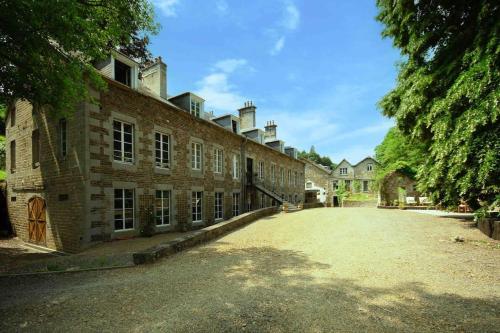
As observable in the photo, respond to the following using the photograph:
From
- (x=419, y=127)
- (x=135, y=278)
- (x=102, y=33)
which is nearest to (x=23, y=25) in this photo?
(x=102, y=33)

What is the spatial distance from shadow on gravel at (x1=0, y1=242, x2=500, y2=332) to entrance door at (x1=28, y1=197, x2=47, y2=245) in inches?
306

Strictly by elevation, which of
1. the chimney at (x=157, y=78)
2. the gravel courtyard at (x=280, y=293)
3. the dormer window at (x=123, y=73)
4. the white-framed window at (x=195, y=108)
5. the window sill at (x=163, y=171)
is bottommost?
the gravel courtyard at (x=280, y=293)

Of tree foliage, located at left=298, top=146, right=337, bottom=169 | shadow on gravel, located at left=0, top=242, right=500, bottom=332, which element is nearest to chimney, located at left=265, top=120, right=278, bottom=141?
shadow on gravel, located at left=0, top=242, right=500, bottom=332

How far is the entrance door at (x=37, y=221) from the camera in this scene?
483 inches

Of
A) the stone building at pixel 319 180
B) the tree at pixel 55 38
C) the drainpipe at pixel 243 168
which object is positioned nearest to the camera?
the tree at pixel 55 38

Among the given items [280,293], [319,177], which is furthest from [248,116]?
[319,177]

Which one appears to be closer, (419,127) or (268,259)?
(268,259)

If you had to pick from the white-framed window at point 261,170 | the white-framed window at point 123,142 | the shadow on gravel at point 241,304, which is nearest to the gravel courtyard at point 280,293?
the shadow on gravel at point 241,304

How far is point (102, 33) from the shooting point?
7562 mm

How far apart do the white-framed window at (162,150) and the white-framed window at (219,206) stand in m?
4.64

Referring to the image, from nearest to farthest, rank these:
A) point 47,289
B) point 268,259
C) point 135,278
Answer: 1. point 47,289
2. point 135,278
3. point 268,259

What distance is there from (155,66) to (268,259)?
1309 centimetres

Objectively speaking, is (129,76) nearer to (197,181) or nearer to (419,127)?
(197,181)

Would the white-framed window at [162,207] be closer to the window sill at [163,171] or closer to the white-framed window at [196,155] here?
the window sill at [163,171]
